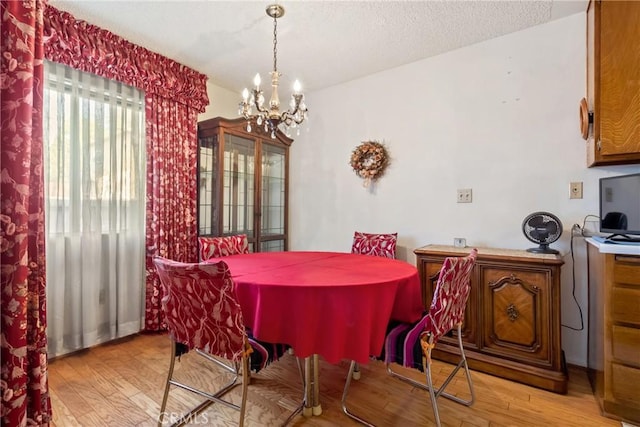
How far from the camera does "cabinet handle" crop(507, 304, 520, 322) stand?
6.77ft

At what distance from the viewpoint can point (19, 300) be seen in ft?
3.48

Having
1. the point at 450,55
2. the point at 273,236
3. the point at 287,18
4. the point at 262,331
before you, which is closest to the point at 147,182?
the point at 273,236

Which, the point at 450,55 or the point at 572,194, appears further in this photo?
the point at 450,55

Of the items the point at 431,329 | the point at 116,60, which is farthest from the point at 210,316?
the point at 116,60

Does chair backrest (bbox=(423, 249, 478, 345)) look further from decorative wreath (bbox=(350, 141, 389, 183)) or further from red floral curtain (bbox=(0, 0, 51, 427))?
decorative wreath (bbox=(350, 141, 389, 183))

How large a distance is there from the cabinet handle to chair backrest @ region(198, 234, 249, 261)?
6.67ft

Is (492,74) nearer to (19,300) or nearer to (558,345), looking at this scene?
(558,345)

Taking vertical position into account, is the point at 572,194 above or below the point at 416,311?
above

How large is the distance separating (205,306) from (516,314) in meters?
1.95

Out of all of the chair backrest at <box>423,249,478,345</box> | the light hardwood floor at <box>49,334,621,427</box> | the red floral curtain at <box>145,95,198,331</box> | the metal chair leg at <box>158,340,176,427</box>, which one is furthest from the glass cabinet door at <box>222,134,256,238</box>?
the chair backrest at <box>423,249,478,345</box>

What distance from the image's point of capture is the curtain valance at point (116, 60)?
2.20 meters

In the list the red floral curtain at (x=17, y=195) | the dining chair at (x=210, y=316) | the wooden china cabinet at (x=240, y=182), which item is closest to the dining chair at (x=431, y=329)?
the dining chair at (x=210, y=316)

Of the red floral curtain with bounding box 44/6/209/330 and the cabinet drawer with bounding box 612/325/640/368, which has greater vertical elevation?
the red floral curtain with bounding box 44/6/209/330

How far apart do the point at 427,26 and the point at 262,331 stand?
2.46 metres
